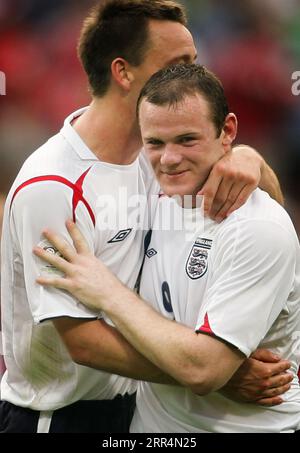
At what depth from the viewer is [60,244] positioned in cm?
199

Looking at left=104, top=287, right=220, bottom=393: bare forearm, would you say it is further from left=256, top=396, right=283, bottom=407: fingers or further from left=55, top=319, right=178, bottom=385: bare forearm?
left=256, top=396, right=283, bottom=407: fingers

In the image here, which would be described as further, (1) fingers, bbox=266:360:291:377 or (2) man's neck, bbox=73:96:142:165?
(2) man's neck, bbox=73:96:142:165

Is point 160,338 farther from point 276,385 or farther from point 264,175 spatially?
point 264,175

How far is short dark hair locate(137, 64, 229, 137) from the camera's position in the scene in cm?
198

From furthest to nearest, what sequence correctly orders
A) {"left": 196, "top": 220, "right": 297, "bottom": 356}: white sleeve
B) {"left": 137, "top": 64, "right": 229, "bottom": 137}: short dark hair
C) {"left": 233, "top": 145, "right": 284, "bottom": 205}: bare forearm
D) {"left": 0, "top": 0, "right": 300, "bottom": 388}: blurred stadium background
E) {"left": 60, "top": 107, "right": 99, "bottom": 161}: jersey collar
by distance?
1. {"left": 0, "top": 0, "right": 300, "bottom": 388}: blurred stadium background
2. {"left": 233, "top": 145, "right": 284, "bottom": 205}: bare forearm
3. {"left": 60, "top": 107, "right": 99, "bottom": 161}: jersey collar
4. {"left": 137, "top": 64, "right": 229, "bottom": 137}: short dark hair
5. {"left": 196, "top": 220, "right": 297, "bottom": 356}: white sleeve

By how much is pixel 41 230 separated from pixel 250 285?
0.57 m

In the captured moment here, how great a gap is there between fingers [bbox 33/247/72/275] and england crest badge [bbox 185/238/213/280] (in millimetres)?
320

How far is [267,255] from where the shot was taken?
6.13ft

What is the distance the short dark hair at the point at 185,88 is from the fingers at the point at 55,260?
0.49 meters

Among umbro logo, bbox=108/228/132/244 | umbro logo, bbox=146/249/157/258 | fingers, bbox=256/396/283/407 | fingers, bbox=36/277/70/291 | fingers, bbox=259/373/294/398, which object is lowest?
fingers, bbox=256/396/283/407

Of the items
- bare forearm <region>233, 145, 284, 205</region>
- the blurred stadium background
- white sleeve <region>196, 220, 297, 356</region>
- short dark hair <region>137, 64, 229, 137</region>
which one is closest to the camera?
white sleeve <region>196, 220, 297, 356</region>

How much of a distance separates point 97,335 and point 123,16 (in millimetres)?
1013

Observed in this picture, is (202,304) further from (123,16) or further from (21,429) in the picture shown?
(123,16)

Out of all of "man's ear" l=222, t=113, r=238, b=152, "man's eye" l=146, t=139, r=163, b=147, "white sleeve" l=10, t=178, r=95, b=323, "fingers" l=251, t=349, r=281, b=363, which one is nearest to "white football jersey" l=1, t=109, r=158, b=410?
"white sleeve" l=10, t=178, r=95, b=323
